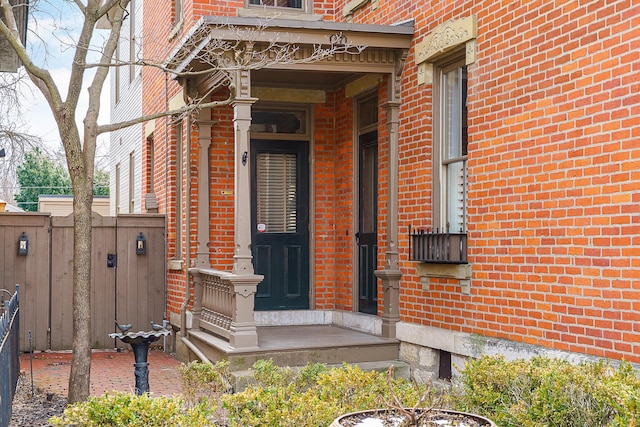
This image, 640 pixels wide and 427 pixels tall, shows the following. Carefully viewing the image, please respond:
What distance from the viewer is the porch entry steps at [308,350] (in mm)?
8914

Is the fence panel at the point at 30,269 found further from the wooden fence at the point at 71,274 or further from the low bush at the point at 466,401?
the low bush at the point at 466,401

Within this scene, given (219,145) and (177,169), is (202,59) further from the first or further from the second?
(177,169)

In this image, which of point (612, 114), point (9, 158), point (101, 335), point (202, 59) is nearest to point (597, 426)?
point (612, 114)

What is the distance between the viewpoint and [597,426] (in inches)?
180

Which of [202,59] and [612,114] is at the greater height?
[202,59]

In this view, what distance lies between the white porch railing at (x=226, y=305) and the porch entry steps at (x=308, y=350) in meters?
0.13

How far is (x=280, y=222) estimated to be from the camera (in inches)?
462

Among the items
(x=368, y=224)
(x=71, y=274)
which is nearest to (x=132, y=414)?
(x=368, y=224)

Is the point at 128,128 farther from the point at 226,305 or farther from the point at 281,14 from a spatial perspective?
the point at 226,305

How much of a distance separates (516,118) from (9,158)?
30.8ft

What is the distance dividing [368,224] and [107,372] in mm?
3946

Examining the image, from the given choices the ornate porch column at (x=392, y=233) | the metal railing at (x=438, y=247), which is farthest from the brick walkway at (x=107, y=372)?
the metal railing at (x=438, y=247)

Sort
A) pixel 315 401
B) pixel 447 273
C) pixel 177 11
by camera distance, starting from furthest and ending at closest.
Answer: pixel 177 11, pixel 447 273, pixel 315 401

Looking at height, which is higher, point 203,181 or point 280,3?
point 280,3
